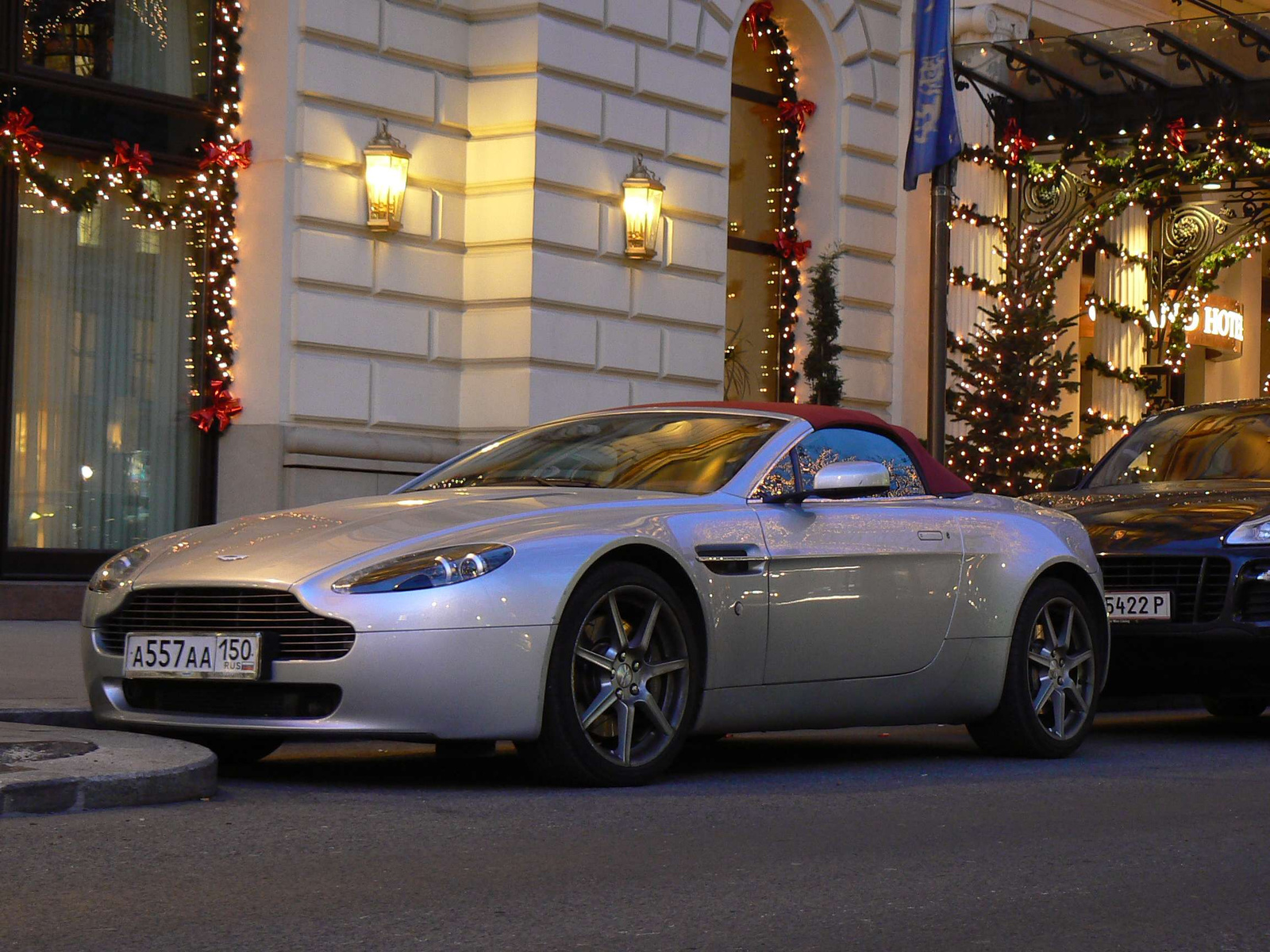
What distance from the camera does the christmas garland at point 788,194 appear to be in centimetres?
1984

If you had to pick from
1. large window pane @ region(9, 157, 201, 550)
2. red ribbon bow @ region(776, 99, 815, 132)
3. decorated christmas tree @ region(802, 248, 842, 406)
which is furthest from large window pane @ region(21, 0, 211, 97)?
red ribbon bow @ region(776, 99, 815, 132)

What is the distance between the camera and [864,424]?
26.7 feet

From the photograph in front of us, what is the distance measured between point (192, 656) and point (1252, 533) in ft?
16.4

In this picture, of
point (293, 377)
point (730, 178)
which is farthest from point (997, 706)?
point (730, 178)

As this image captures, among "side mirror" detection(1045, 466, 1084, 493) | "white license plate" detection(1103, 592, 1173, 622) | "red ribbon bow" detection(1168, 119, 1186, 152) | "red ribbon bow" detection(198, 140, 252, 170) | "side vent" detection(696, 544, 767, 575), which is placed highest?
"red ribbon bow" detection(1168, 119, 1186, 152)

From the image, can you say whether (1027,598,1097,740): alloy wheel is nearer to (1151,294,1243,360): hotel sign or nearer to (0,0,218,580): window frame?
(0,0,218,580): window frame

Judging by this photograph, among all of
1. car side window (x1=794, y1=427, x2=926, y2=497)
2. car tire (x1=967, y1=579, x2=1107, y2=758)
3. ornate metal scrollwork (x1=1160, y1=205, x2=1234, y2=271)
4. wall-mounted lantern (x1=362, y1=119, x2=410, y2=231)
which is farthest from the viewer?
ornate metal scrollwork (x1=1160, y1=205, x2=1234, y2=271)

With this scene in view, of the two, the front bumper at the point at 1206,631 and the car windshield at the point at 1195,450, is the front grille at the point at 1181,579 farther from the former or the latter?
the car windshield at the point at 1195,450

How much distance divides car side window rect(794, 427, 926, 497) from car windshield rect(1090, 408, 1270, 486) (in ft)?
9.09

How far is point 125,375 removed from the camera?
49.6ft

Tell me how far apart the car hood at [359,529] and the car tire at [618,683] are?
0.26 m

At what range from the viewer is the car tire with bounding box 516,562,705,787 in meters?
6.45

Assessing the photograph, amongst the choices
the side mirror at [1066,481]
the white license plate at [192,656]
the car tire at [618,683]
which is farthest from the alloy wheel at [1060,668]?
the white license plate at [192,656]

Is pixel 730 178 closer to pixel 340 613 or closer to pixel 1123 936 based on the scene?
pixel 340 613
